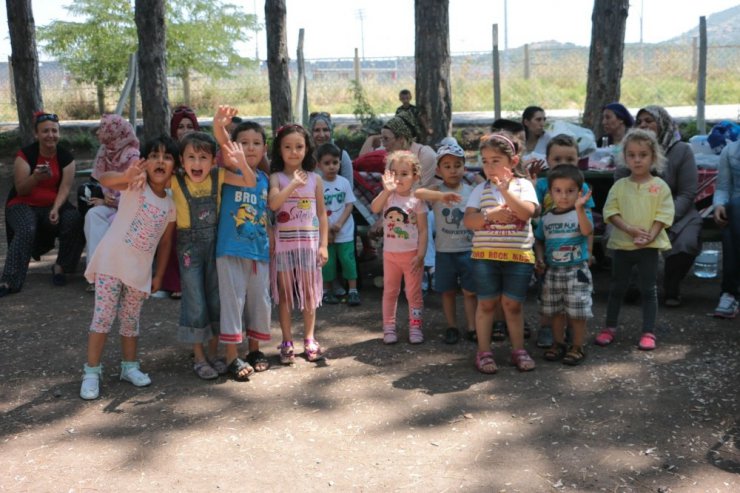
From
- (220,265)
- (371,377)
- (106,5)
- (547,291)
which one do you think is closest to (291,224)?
(220,265)

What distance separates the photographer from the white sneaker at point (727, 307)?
18.9 ft

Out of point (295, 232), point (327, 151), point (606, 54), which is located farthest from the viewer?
point (606, 54)

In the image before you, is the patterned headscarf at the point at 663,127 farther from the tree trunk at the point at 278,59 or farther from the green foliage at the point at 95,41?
the green foliage at the point at 95,41

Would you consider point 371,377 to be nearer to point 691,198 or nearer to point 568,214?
point 568,214

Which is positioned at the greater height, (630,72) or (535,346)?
(630,72)

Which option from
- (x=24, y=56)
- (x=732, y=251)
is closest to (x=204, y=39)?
(x=24, y=56)

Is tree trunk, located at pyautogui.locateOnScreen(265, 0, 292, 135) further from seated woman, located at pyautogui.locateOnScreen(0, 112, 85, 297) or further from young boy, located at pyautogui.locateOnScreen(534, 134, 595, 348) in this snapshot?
young boy, located at pyautogui.locateOnScreen(534, 134, 595, 348)

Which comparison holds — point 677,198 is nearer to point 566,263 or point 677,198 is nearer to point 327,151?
point 566,263

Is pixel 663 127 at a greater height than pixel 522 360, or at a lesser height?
greater

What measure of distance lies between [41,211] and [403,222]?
3.62 meters

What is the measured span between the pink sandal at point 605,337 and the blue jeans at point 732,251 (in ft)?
3.68

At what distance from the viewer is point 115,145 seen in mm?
6730

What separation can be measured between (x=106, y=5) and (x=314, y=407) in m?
25.1

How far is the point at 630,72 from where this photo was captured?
88.6 ft
